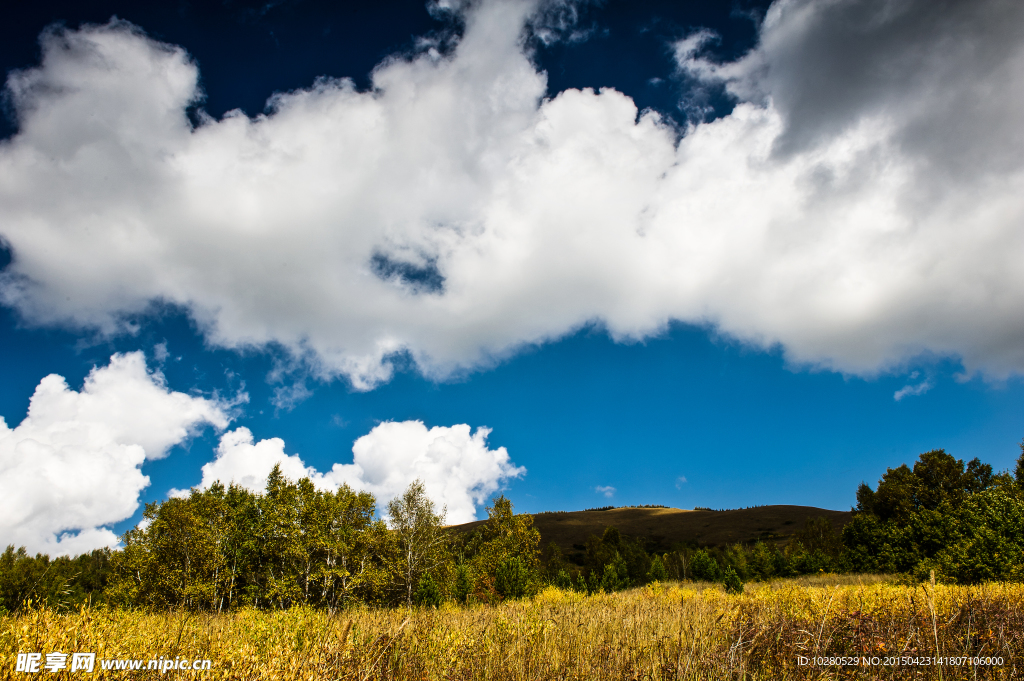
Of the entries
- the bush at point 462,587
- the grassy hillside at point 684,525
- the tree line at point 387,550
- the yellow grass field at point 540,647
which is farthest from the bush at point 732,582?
the grassy hillside at point 684,525

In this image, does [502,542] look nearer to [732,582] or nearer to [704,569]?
[704,569]

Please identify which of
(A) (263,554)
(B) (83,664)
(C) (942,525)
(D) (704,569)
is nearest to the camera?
(B) (83,664)

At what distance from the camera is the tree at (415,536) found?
109 ft

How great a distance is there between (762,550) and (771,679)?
3850cm

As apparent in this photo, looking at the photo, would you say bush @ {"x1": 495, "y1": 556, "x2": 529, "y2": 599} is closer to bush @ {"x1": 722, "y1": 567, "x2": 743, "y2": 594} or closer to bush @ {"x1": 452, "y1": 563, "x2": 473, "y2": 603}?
bush @ {"x1": 452, "y1": 563, "x2": 473, "y2": 603}

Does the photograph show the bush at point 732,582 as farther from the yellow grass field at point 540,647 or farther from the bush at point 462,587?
the yellow grass field at point 540,647

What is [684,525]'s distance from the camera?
86875mm

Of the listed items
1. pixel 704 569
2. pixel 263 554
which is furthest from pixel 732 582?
pixel 263 554

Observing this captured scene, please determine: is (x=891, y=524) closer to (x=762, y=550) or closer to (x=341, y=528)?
(x=762, y=550)

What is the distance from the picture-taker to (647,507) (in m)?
116

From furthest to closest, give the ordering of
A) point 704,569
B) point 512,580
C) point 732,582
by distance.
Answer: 1. point 704,569
2. point 732,582
3. point 512,580

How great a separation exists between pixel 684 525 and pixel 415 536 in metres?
70.5

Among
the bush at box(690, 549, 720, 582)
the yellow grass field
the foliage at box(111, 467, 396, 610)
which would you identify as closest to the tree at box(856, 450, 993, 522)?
the bush at box(690, 549, 720, 582)

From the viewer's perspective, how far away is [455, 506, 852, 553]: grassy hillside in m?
73.8
